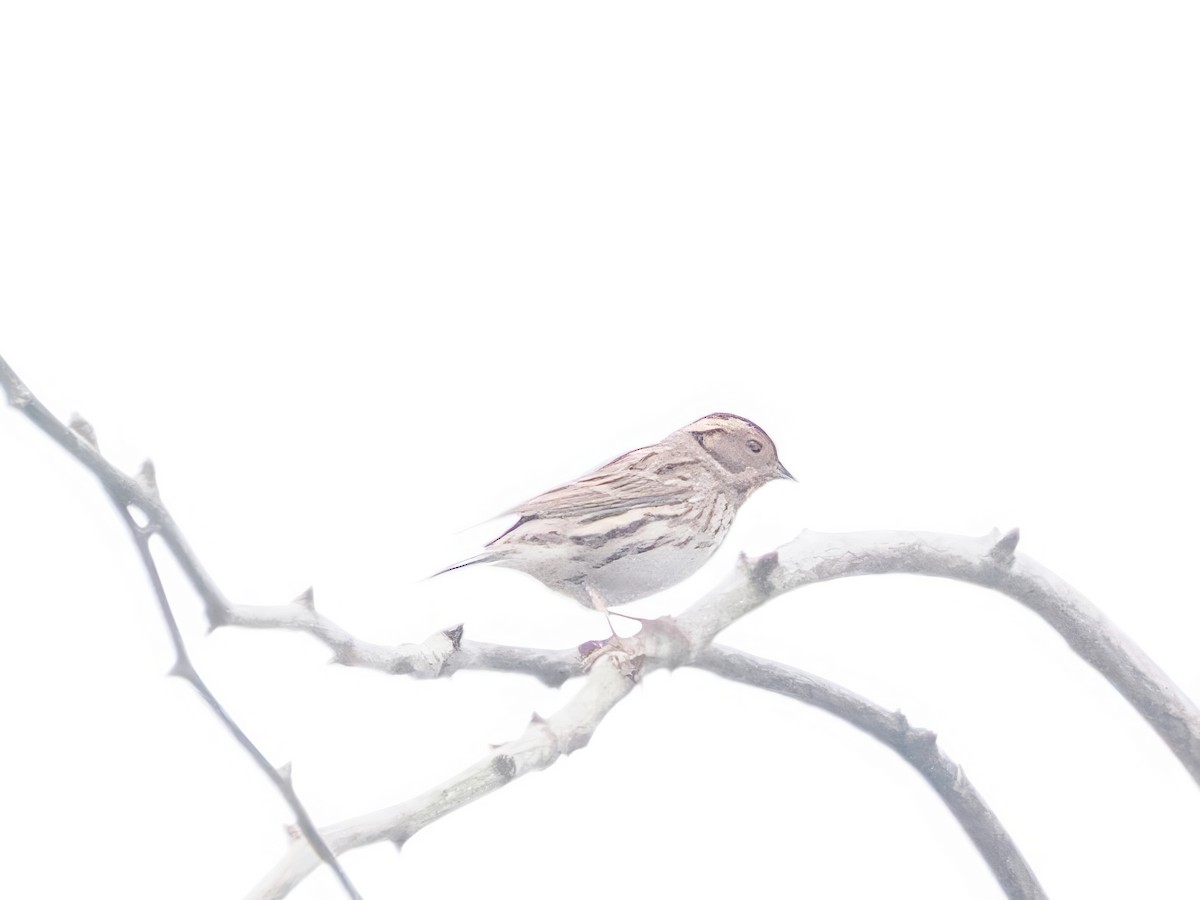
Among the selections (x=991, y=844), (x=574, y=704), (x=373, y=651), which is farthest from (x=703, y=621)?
(x=991, y=844)

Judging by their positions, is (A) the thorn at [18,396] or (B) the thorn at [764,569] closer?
(A) the thorn at [18,396]

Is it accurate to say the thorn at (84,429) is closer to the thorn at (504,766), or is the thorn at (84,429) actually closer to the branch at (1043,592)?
the thorn at (504,766)

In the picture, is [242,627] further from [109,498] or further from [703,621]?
[703,621]

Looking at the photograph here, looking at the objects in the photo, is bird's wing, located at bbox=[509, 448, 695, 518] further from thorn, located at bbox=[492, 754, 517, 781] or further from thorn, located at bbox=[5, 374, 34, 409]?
thorn, located at bbox=[5, 374, 34, 409]

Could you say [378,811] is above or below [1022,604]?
above

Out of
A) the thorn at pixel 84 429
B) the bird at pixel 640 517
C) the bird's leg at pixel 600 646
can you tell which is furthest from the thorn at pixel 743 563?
the thorn at pixel 84 429

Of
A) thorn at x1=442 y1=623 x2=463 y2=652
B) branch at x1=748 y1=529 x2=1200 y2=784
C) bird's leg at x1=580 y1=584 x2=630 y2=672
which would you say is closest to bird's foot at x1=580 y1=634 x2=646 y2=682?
bird's leg at x1=580 y1=584 x2=630 y2=672
